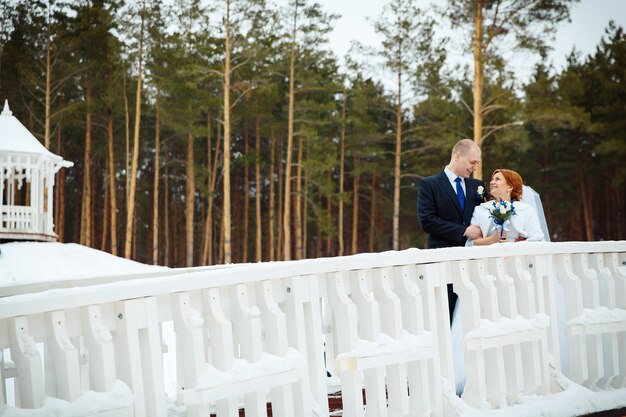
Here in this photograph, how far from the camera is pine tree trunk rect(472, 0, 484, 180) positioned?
72.3 feet

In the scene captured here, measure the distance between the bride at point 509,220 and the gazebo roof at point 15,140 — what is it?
19.9m

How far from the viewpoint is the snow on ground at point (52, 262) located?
744 inches

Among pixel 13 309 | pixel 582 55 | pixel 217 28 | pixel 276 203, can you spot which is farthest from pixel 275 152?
pixel 13 309

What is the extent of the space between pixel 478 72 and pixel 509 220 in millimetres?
17269

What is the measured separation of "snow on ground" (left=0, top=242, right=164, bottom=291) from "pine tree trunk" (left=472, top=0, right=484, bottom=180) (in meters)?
10.2

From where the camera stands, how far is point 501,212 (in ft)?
18.5

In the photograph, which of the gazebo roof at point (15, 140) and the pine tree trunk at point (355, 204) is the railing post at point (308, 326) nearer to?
the gazebo roof at point (15, 140)

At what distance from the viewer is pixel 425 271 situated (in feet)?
13.6

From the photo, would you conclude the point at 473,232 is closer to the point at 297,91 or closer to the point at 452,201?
the point at 452,201

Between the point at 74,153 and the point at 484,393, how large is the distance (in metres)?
44.6

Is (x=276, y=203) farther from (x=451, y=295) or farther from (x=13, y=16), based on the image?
(x=451, y=295)

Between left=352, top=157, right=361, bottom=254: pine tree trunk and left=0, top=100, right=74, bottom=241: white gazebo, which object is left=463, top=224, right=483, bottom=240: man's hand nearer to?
left=0, top=100, right=74, bottom=241: white gazebo

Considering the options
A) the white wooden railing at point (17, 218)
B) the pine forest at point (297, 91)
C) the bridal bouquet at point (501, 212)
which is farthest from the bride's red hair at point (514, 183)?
the white wooden railing at point (17, 218)

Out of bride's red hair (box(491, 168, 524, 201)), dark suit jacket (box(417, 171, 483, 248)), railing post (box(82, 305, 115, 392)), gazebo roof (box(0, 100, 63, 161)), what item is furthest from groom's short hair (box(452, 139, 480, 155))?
gazebo roof (box(0, 100, 63, 161))
